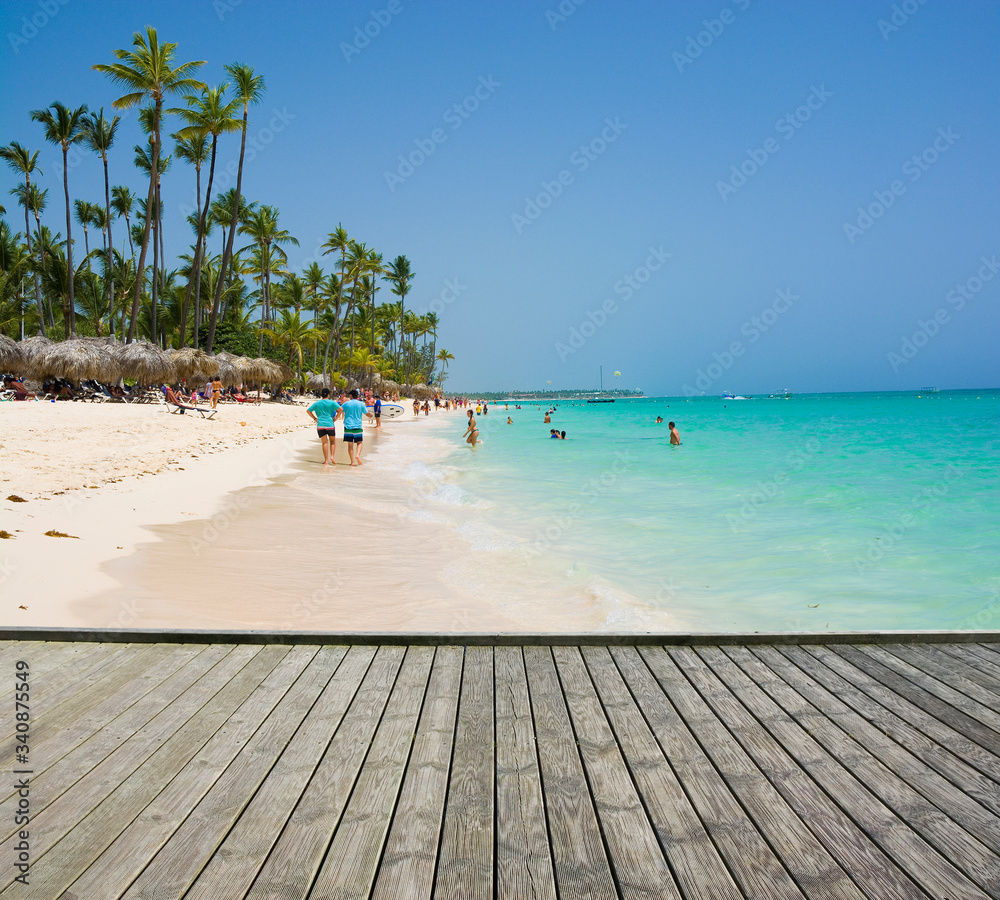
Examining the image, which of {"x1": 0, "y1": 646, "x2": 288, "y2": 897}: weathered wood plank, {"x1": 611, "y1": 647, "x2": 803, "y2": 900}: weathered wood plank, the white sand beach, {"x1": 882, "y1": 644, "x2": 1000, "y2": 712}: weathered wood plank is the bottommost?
the white sand beach

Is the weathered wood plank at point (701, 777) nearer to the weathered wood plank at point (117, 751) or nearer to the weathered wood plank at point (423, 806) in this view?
the weathered wood plank at point (423, 806)

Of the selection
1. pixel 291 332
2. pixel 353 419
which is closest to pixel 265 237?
pixel 291 332

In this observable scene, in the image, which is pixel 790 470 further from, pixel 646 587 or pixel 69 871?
pixel 69 871

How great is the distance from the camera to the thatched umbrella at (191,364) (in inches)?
1249

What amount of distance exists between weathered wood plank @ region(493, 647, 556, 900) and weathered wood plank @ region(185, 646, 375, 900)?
0.67 m

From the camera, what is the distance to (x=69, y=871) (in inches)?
71.2

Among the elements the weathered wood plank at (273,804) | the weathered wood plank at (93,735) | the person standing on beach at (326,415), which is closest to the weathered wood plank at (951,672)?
the weathered wood plank at (273,804)

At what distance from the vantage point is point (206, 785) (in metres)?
2.23

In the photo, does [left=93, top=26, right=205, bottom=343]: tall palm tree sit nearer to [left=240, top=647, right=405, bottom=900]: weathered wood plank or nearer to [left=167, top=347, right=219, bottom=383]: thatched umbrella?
[left=167, top=347, right=219, bottom=383]: thatched umbrella

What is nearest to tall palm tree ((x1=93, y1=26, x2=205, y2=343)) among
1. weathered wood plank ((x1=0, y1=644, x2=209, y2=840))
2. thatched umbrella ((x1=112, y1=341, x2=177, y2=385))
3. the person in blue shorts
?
thatched umbrella ((x1=112, y1=341, x2=177, y2=385))

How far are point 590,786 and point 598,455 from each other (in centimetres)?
2362

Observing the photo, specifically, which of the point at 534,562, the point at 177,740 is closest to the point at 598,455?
the point at 534,562

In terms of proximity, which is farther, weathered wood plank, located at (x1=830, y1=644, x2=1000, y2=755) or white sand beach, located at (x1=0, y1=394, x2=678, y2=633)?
white sand beach, located at (x1=0, y1=394, x2=678, y2=633)

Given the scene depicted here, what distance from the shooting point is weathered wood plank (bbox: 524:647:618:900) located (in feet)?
5.87
